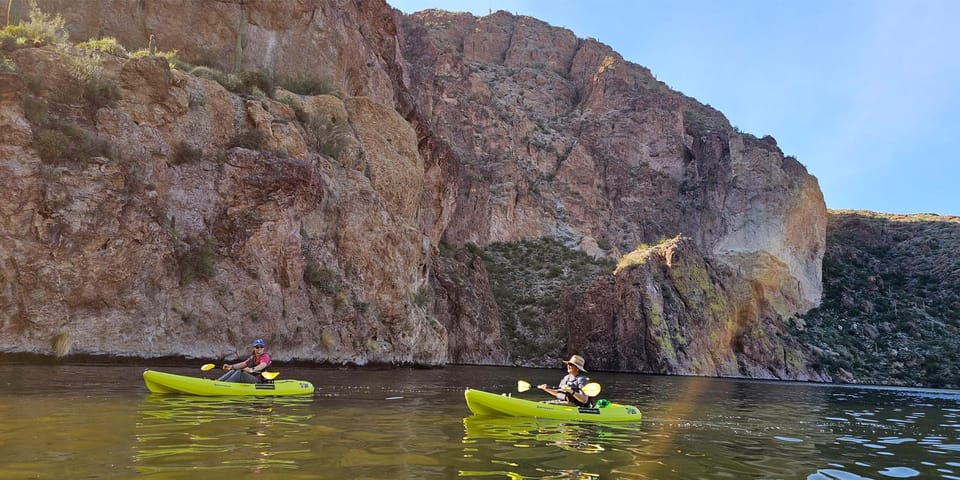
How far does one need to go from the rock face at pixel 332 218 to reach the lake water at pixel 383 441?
7.16m

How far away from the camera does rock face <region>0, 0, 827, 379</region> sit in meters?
23.8

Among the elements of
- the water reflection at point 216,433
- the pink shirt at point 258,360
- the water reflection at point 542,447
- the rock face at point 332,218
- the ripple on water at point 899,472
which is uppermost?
the rock face at point 332,218

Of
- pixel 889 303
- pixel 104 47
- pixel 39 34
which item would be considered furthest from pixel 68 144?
pixel 889 303

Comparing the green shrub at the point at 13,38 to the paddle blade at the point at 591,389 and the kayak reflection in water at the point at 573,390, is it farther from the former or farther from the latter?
the paddle blade at the point at 591,389

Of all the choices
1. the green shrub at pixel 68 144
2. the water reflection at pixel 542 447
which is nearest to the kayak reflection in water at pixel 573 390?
the water reflection at pixel 542 447

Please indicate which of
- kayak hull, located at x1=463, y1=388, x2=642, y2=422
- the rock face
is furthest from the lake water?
the rock face

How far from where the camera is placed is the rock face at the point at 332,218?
23828mm

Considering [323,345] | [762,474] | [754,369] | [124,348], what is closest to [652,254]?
[754,369]

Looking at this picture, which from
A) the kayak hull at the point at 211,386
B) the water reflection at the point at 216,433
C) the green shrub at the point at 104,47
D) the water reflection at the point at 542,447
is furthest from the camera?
the green shrub at the point at 104,47

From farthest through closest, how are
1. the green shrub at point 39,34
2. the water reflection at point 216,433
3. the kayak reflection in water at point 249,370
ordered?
the green shrub at point 39,34 → the kayak reflection in water at point 249,370 → the water reflection at point 216,433

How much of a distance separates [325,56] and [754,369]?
49.7 m

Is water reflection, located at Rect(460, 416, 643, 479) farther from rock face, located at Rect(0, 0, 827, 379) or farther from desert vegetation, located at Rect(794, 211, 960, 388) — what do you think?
desert vegetation, located at Rect(794, 211, 960, 388)

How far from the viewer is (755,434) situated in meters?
14.3

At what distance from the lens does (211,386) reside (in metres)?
15.7
